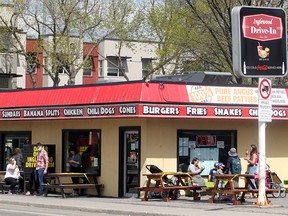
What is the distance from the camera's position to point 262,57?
21250mm

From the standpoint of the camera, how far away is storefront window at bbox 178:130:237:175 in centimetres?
2628

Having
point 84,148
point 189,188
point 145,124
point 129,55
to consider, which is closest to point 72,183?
point 84,148

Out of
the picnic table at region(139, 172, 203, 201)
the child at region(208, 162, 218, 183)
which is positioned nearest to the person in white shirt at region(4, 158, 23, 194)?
the picnic table at region(139, 172, 203, 201)

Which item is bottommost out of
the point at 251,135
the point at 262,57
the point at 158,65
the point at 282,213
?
the point at 282,213

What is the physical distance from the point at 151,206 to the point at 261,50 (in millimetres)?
5305

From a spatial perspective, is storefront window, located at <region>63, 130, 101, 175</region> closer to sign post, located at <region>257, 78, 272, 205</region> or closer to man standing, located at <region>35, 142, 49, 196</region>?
man standing, located at <region>35, 142, 49, 196</region>

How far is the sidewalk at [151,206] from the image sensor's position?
2005 centimetres

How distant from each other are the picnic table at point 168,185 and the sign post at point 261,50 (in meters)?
3.45

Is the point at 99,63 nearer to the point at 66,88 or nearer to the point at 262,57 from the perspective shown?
the point at 66,88

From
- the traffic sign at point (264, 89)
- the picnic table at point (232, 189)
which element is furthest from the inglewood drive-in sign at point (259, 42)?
the picnic table at point (232, 189)

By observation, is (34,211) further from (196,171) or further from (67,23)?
(67,23)

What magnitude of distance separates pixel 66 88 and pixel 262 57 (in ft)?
27.7

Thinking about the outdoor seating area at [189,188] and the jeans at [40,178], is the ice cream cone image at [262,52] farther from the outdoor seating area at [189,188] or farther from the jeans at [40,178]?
the jeans at [40,178]

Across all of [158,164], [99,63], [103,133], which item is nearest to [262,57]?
[158,164]
